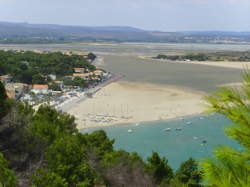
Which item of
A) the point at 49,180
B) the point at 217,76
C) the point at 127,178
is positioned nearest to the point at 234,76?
the point at 217,76

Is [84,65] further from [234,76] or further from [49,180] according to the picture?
[49,180]

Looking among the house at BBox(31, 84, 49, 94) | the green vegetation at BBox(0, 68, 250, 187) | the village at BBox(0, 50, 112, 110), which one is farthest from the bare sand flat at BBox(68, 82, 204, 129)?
the green vegetation at BBox(0, 68, 250, 187)

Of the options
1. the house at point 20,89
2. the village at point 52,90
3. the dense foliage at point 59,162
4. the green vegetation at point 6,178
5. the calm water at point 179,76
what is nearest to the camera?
the green vegetation at point 6,178

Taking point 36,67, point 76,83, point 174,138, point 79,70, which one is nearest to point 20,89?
A: point 76,83

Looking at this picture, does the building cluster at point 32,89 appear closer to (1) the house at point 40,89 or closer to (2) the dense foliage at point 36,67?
(1) the house at point 40,89

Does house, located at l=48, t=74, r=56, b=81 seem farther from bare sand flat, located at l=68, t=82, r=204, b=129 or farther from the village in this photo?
bare sand flat, located at l=68, t=82, r=204, b=129

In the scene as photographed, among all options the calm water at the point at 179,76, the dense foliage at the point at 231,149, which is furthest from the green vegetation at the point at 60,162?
the calm water at the point at 179,76
